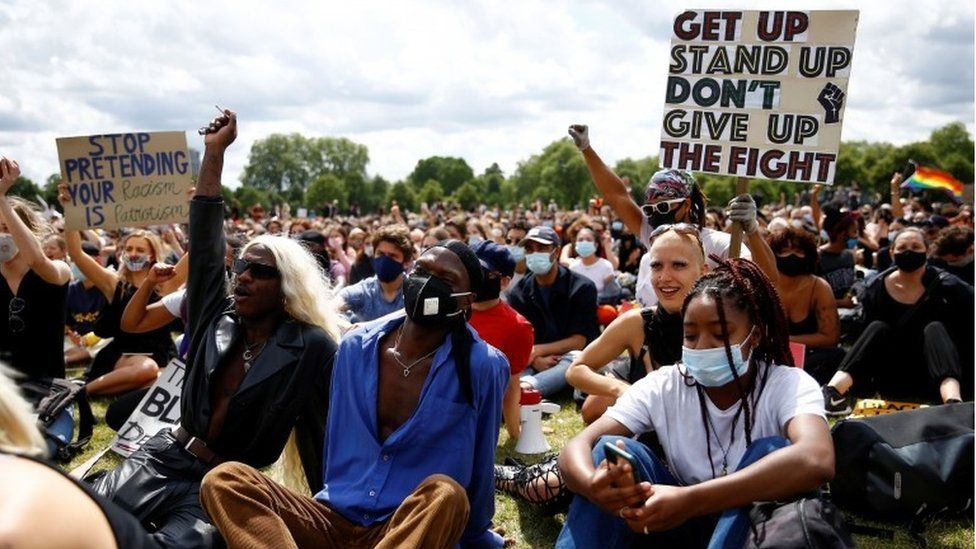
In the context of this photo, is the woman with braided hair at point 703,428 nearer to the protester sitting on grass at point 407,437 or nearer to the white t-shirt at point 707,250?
the protester sitting on grass at point 407,437

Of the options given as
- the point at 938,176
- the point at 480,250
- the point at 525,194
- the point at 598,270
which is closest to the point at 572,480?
the point at 480,250

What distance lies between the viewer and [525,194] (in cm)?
12119

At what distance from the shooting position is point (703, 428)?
10.7 ft

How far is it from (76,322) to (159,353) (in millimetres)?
1952

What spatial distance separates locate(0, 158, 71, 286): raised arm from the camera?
18.3 ft

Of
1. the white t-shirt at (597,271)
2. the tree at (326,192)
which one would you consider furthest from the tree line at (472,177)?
the white t-shirt at (597,271)

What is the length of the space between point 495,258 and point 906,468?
263 cm

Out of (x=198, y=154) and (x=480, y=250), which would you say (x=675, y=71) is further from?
(x=198, y=154)

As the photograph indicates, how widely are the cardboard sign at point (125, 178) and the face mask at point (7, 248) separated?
1.06m

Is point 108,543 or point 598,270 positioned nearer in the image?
point 108,543

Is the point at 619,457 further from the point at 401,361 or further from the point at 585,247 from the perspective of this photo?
the point at 585,247

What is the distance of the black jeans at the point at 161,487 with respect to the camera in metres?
3.61

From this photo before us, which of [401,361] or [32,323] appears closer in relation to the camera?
[401,361]

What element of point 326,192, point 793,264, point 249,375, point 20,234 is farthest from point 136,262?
point 326,192
